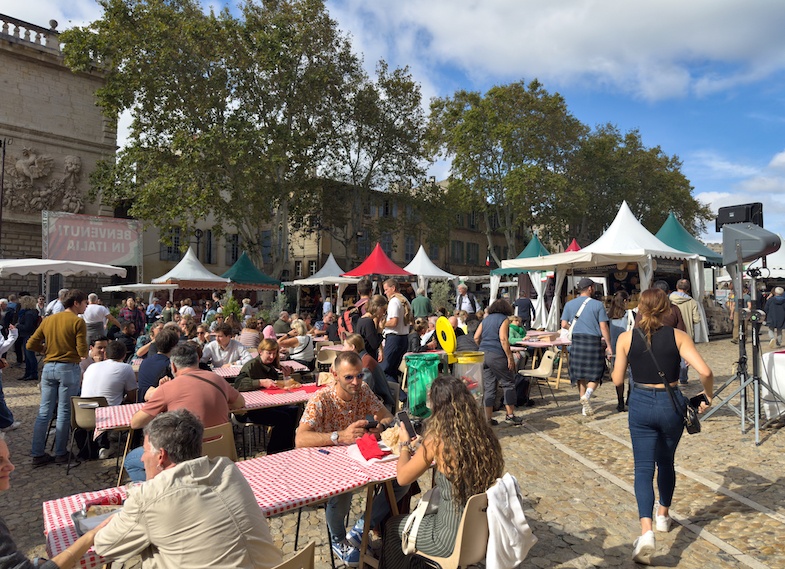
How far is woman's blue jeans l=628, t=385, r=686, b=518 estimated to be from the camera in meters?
3.27

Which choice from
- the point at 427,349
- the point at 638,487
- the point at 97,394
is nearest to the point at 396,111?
the point at 427,349

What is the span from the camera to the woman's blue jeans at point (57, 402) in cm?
530

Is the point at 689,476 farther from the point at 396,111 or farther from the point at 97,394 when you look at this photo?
the point at 396,111

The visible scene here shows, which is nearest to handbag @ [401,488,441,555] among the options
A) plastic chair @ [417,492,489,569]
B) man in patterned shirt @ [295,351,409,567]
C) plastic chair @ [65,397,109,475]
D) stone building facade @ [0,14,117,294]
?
plastic chair @ [417,492,489,569]

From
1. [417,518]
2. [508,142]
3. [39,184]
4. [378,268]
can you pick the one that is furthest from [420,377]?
[508,142]

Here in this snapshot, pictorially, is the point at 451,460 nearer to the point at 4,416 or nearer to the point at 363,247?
the point at 4,416

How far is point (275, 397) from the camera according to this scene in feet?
16.5

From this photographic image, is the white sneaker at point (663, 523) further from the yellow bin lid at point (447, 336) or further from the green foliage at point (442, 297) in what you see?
the green foliage at point (442, 297)

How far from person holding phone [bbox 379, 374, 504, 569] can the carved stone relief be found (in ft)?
78.8

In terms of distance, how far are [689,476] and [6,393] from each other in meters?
10.0

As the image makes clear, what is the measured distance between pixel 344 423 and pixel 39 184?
23346 millimetres

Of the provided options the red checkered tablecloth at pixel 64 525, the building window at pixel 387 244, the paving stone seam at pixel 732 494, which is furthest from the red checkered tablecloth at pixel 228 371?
the building window at pixel 387 244

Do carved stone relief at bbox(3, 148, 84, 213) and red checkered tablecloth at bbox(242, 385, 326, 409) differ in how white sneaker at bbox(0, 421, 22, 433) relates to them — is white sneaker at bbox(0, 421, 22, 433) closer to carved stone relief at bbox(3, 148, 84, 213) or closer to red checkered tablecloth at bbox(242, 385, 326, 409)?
red checkered tablecloth at bbox(242, 385, 326, 409)

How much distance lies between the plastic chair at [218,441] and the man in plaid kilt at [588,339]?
4866mm
